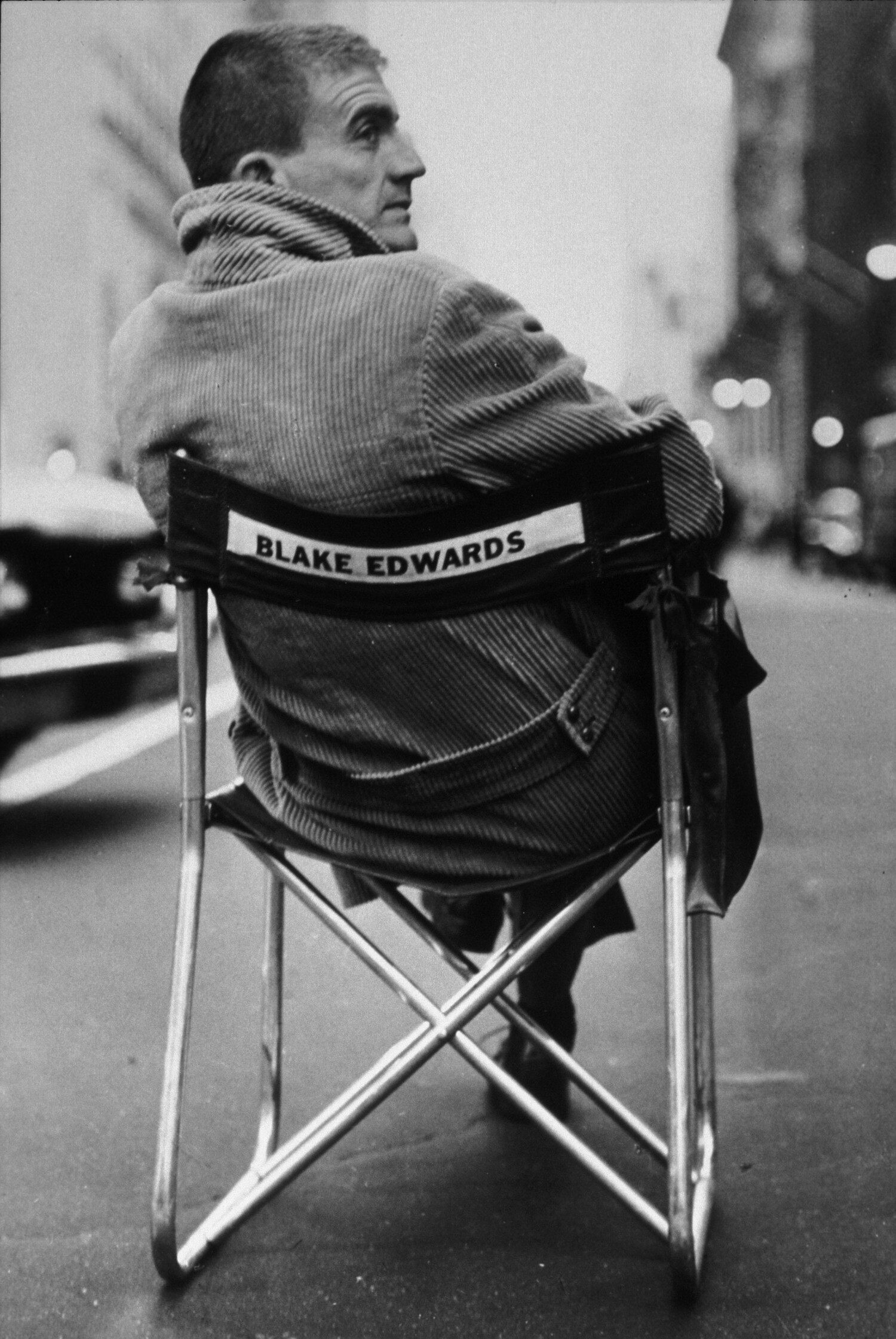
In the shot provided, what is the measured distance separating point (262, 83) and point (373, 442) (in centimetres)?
52

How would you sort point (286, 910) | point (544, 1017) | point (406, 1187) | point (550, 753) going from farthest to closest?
1. point (286, 910)
2. point (544, 1017)
3. point (406, 1187)
4. point (550, 753)

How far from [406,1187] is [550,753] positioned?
2.32 feet

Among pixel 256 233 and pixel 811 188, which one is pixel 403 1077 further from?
pixel 811 188

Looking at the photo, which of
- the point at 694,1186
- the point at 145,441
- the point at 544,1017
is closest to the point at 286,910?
the point at 544,1017

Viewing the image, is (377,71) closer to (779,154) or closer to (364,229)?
(364,229)

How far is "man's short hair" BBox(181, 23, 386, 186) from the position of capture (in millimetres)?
1886

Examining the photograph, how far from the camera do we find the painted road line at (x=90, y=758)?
12.9ft

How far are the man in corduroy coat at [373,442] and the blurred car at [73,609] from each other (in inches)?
78.3

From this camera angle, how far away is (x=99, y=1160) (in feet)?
7.34

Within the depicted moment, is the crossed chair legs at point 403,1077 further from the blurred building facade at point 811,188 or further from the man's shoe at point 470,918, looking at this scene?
the blurred building facade at point 811,188

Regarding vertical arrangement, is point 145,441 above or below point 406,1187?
Result: above

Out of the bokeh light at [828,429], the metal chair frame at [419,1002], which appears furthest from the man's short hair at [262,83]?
the bokeh light at [828,429]

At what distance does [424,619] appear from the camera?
67.3 inches

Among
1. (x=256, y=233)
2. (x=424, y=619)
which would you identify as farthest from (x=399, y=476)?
(x=256, y=233)
